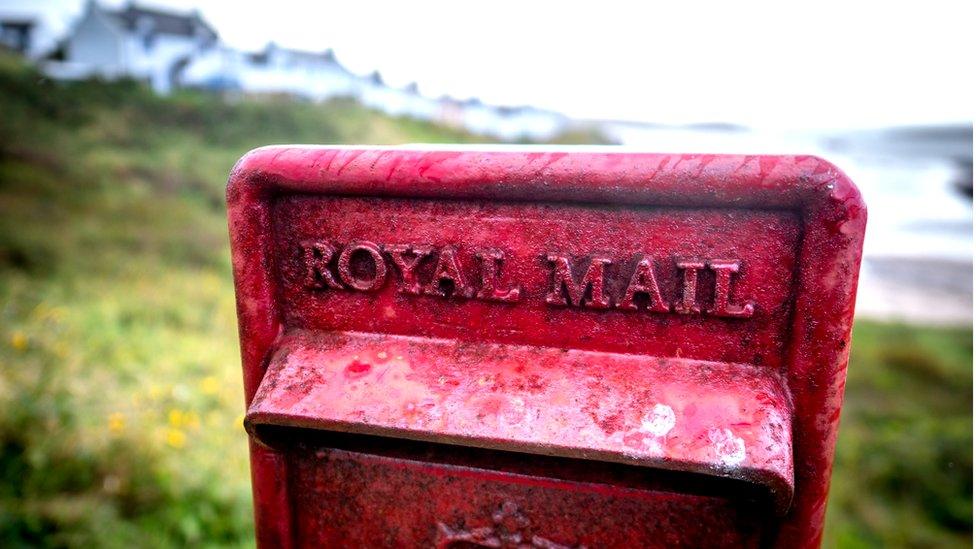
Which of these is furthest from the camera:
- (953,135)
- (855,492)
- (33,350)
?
(953,135)

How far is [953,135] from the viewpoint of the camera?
905cm

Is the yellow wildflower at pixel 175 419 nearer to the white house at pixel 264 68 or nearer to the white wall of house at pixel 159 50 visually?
the white house at pixel 264 68

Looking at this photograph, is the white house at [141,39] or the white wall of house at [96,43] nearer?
the white house at [141,39]

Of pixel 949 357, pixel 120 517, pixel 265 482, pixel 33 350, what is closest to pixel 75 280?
pixel 33 350

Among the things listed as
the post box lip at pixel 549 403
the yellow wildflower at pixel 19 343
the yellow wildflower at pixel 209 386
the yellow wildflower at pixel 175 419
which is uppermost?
the post box lip at pixel 549 403

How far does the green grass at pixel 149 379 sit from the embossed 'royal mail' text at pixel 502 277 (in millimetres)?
1747

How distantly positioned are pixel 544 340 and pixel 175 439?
240 cm

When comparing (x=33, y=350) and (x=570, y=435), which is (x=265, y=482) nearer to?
(x=570, y=435)

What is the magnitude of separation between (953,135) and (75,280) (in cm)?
1075

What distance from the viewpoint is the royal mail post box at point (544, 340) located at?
862 mm

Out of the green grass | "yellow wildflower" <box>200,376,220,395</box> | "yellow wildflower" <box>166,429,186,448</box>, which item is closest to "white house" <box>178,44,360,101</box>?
the green grass

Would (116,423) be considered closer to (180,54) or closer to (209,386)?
(209,386)

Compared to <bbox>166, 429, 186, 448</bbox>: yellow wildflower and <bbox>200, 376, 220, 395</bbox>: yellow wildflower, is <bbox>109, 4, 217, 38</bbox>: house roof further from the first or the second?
<bbox>166, 429, 186, 448</bbox>: yellow wildflower

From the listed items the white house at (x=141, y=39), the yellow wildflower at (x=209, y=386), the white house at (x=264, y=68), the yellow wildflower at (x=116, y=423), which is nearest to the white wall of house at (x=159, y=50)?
the white house at (x=141, y=39)
